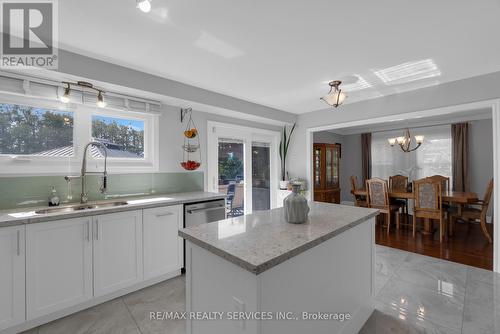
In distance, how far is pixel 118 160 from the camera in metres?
2.75

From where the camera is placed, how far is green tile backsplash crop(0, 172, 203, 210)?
2.08 meters

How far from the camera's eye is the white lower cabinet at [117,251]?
207 cm

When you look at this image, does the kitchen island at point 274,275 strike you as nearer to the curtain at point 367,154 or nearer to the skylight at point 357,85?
the skylight at point 357,85

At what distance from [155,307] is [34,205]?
4.90 feet

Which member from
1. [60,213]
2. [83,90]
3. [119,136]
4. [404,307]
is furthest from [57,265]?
[404,307]

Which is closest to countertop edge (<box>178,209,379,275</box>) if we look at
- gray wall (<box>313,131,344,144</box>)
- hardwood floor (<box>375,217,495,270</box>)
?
hardwood floor (<box>375,217,495,270</box>)

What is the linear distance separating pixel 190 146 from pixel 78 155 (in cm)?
128

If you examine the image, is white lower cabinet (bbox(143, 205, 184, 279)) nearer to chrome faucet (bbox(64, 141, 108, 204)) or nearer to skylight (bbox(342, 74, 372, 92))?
chrome faucet (bbox(64, 141, 108, 204))

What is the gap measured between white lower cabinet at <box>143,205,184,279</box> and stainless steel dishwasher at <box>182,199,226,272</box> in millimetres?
81

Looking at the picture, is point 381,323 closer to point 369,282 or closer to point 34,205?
point 369,282

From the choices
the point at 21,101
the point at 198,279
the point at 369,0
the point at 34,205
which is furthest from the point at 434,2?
the point at 34,205

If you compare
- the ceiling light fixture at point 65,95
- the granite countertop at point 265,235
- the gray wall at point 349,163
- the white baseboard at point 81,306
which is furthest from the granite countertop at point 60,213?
the gray wall at point 349,163

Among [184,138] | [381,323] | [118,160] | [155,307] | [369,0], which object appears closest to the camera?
[369,0]

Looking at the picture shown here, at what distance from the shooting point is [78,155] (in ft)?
8.12
